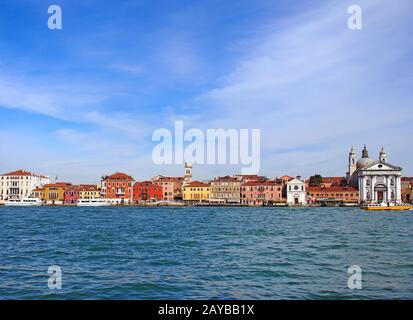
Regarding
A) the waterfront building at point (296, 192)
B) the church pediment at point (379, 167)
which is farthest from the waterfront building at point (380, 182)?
the waterfront building at point (296, 192)

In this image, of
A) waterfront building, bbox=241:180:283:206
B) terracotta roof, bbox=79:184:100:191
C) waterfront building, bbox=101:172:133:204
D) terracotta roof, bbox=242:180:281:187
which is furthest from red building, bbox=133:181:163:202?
terracotta roof, bbox=242:180:281:187

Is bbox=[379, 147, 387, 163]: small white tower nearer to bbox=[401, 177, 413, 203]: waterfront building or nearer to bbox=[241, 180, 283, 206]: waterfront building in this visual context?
bbox=[401, 177, 413, 203]: waterfront building

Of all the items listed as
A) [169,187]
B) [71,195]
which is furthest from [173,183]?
[71,195]

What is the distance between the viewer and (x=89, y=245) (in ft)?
37.4

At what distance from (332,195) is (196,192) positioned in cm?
2030

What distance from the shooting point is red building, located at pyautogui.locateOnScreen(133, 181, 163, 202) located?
208 ft

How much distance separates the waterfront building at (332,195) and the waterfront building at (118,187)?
26.8 meters

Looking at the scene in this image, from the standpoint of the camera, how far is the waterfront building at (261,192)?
62.2m

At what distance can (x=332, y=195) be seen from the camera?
6341cm

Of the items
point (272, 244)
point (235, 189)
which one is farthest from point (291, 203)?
point (272, 244)

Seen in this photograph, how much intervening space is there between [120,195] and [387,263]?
5678 cm
